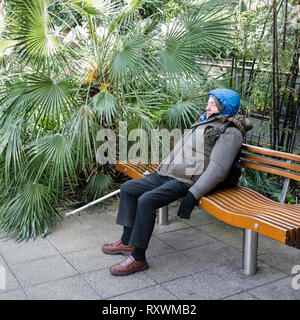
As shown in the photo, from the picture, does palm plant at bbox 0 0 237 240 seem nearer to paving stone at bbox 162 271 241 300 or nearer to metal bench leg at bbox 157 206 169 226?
metal bench leg at bbox 157 206 169 226

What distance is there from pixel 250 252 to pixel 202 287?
0.44 meters

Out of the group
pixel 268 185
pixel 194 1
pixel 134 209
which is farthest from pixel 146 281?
pixel 194 1

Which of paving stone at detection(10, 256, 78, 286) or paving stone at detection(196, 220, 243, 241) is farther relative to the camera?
paving stone at detection(196, 220, 243, 241)

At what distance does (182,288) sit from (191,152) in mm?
1027

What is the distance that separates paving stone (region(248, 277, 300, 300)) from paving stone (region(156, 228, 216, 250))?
84 cm

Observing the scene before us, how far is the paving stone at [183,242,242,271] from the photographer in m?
3.41

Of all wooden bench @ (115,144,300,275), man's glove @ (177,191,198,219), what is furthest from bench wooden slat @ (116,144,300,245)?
man's glove @ (177,191,198,219)

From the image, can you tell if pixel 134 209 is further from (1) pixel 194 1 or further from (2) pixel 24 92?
(1) pixel 194 1

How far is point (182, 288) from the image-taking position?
3016mm

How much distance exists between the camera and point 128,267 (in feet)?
10.5

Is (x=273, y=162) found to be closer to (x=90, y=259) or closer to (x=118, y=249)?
(x=118, y=249)

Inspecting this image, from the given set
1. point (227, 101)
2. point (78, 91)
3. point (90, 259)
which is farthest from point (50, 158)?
point (227, 101)

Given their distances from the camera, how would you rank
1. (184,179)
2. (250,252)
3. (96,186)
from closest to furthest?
1. (250,252)
2. (184,179)
3. (96,186)
